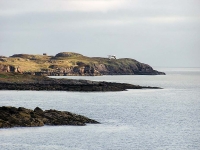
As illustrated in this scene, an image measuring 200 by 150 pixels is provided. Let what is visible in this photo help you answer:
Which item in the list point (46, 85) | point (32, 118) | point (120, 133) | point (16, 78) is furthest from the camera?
point (16, 78)

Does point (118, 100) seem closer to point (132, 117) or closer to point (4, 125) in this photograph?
point (132, 117)

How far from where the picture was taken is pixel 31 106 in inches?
3442

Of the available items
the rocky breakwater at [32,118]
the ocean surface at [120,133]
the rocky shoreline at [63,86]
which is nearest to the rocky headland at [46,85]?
the rocky shoreline at [63,86]

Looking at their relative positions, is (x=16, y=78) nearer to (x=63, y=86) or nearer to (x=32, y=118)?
(x=63, y=86)

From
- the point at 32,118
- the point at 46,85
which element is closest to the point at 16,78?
the point at 46,85

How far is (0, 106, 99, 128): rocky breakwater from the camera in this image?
→ 56.5 metres

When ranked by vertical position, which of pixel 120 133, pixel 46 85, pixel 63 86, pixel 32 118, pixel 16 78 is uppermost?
pixel 16 78

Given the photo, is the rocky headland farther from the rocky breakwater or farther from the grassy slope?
the rocky breakwater

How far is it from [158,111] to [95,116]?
1445 centimetres

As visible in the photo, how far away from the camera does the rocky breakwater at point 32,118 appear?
5653 cm

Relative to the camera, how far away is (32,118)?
58562 mm

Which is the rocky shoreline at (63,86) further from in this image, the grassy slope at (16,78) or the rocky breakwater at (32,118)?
the rocky breakwater at (32,118)

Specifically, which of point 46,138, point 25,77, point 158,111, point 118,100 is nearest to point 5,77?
point 25,77

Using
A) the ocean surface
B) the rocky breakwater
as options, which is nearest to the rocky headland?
the ocean surface
